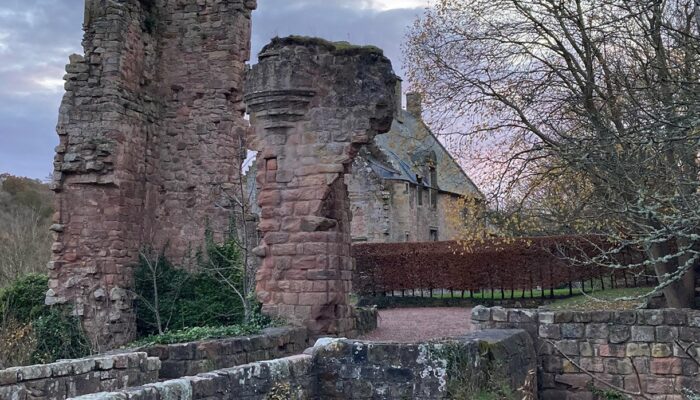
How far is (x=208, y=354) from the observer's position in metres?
7.37

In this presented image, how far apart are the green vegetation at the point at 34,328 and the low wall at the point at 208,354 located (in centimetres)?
545

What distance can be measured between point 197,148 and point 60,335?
15.5 ft

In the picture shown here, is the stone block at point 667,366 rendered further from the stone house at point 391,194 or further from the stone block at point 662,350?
the stone house at point 391,194

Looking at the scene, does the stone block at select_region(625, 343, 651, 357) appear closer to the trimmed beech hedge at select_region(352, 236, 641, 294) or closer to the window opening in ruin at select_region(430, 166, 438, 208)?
the trimmed beech hedge at select_region(352, 236, 641, 294)

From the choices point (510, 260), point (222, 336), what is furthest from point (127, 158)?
point (510, 260)

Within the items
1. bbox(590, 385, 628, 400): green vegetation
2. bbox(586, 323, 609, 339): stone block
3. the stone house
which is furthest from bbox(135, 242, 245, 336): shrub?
the stone house

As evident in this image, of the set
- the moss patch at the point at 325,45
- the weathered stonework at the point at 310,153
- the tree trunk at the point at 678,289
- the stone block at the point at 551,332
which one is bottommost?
the stone block at the point at 551,332

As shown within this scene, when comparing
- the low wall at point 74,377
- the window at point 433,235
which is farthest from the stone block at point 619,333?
the window at point 433,235

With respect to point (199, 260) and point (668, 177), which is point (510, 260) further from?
point (668, 177)

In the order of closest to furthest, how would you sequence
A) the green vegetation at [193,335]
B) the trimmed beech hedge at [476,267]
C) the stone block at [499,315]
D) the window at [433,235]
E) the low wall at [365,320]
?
1. the green vegetation at [193,335]
2. the stone block at [499,315]
3. the low wall at [365,320]
4. the trimmed beech hedge at [476,267]
5. the window at [433,235]

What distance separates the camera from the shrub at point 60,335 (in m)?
13.2

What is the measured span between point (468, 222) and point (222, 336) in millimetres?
8405

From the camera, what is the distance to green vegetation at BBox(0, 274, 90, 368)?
484 inches

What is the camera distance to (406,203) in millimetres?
32844
